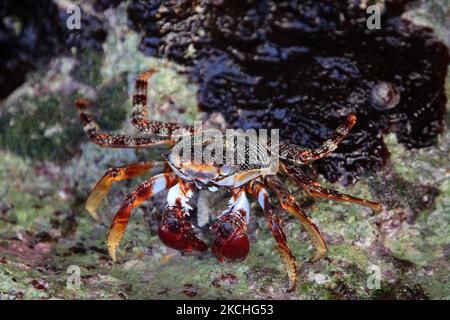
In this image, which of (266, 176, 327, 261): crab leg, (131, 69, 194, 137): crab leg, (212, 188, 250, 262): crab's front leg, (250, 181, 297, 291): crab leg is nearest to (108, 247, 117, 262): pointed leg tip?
(212, 188, 250, 262): crab's front leg

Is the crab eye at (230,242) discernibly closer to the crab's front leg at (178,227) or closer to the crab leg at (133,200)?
the crab's front leg at (178,227)

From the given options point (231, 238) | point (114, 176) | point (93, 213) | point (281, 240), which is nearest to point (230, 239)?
point (231, 238)

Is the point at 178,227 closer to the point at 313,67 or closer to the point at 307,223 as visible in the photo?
the point at 307,223

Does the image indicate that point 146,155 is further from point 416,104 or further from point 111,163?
point 416,104

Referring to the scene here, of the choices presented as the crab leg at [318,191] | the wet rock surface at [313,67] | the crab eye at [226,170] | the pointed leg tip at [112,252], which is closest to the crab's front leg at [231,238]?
the crab eye at [226,170]

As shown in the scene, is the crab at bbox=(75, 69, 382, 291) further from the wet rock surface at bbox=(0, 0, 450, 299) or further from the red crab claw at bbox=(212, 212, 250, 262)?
the wet rock surface at bbox=(0, 0, 450, 299)
